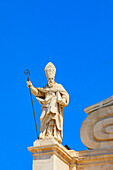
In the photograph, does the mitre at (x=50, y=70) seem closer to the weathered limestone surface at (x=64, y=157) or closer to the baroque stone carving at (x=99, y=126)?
the baroque stone carving at (x=99, y=126)

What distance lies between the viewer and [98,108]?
20.3 meters

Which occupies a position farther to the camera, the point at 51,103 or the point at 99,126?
the point at 99,126

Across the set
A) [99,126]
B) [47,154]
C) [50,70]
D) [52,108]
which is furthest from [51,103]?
[47,154]

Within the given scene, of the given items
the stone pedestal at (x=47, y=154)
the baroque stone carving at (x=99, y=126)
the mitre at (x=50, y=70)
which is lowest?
the stone pedestal at (x=47, y=154)

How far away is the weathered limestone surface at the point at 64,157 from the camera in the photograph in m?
18.1

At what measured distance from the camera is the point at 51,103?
1950 cm

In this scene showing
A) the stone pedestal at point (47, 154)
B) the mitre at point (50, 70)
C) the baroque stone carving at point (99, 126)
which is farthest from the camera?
the mitre at point (50, 70)

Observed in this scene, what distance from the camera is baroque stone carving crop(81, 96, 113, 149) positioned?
19547 millimetres

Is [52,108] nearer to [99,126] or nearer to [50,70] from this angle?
[50,70]

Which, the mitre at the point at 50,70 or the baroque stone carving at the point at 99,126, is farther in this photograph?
the mitre at the point at 50,70

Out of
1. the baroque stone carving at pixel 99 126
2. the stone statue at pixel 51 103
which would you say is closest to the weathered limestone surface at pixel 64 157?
the baroque stone carving at pixel 99 126

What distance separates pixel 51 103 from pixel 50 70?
1.41 m

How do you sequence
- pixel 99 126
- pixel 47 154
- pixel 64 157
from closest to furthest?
pixel 47 154 < pixel 64 157 < pixel 99 126

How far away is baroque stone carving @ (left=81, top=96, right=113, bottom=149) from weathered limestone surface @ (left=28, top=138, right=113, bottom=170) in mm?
396
